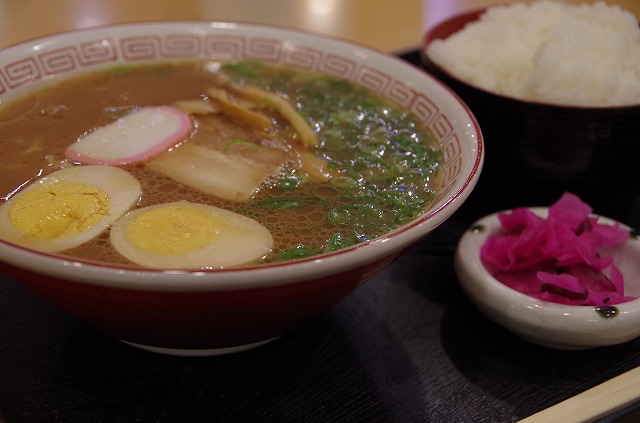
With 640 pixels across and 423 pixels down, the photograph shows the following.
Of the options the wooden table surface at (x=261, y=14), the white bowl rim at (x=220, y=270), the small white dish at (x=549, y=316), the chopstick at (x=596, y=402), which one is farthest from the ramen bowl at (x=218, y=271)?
the wooden table surface at (x=261, y=14)

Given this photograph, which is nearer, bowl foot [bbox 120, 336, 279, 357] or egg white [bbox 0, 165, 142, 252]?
egg white [bbox 0, 165, 142, 252]

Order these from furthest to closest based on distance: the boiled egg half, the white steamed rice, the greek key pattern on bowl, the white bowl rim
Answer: the white steamed rice
the greek key pattern on bowl
the boiled egg half
the white bowl rim

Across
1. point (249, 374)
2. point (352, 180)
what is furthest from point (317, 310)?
point (352, 180)

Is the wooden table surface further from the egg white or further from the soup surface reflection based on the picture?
the egg white

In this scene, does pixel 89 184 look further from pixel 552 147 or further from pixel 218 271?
pixel 552 147

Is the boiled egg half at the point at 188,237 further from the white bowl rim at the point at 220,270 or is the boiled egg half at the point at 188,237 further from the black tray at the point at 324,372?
the black tray at the point at 324,372

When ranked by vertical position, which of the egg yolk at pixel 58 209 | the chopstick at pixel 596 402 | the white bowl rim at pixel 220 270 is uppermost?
the white bowl rim at pixel 220 270

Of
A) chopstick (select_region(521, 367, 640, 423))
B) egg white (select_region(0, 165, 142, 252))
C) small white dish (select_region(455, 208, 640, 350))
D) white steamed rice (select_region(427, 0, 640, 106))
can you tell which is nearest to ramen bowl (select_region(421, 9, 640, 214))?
white steamed rice (select_region(427, 0, 640, 106))

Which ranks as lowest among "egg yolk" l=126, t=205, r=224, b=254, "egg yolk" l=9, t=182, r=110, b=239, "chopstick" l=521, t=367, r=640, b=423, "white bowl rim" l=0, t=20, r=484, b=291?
"chopstick" l=521, t=367, r=640, b=423
